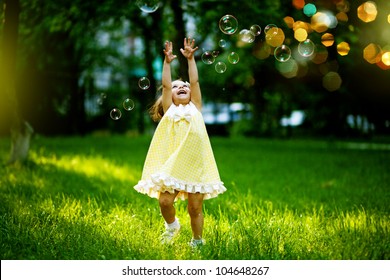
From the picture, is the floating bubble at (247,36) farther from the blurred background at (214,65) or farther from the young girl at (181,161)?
the young girl at (181,161)

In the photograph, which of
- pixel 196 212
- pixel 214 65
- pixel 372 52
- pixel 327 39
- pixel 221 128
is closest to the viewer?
pixel 196 212

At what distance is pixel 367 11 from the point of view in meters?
10.6

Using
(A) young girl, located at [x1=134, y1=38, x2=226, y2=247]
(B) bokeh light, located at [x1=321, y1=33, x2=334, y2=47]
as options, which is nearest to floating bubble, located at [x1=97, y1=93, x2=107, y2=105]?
(A) young girl, located at [x1=134, y1=38, x2=226, y2=247]

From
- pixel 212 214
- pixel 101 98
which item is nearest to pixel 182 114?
pixel 212 214

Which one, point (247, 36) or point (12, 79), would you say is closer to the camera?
point (247, 36)

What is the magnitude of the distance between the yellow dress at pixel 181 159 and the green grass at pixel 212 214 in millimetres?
428

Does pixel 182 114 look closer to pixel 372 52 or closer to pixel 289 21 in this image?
pixel 289 21

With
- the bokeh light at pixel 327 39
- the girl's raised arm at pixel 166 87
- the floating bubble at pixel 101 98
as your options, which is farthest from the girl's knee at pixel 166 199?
the bokeh light at pixel 327 39

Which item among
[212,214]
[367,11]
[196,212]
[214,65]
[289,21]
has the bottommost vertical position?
[212,214]

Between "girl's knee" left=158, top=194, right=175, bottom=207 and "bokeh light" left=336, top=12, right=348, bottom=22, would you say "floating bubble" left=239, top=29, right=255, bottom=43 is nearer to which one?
"girl's knee" left=158, top=194, right=175, bottom=207

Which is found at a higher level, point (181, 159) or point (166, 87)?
point (166, 87)

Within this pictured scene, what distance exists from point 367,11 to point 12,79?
667 cm

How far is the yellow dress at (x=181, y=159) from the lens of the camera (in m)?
4.11

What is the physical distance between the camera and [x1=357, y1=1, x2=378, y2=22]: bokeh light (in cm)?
1033
